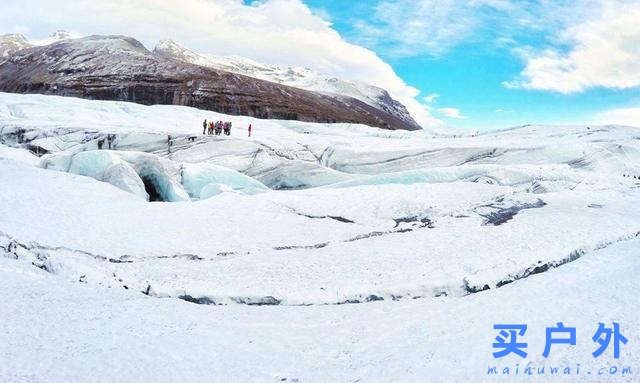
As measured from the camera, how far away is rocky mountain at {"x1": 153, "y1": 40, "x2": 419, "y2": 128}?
142 meters

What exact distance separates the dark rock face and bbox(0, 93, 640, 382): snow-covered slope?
220ft

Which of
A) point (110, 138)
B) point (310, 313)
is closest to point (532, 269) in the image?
point (310, 313)

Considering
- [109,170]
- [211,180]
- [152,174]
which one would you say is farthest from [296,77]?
[109,170]

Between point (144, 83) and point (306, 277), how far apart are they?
3228 inches

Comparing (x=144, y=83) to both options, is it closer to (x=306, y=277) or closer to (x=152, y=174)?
(x=152, y=174)

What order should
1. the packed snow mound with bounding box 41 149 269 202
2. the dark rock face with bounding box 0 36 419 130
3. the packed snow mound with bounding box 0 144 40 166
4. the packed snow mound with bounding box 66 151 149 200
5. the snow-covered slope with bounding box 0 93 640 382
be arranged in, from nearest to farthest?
the snow-covered slope with bounding box 0 93 640 382
the packed snow mound with bounding box 66 151 149 200
the packed snow mound with bounding box 41 149 269 202
the packed snow mound with bounding box 0 144 40 166
the dark rock face with bounding box 0 36 419 130

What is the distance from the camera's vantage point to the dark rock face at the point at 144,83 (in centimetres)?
8031

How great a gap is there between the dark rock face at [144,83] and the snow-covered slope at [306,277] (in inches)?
2641

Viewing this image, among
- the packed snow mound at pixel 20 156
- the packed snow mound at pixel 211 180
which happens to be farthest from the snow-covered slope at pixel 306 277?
the packed snow mound at pixel 20 156

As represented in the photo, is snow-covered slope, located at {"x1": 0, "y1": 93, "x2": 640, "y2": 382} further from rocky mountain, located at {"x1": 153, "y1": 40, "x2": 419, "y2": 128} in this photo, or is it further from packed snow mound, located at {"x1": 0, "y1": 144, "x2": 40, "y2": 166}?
rocky mountain, located at {"x1": 153, "y1": 40, "x2": 419, "y2": 128}

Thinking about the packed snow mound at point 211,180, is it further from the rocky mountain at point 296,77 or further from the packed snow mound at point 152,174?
the rocky mountain at point 296,77

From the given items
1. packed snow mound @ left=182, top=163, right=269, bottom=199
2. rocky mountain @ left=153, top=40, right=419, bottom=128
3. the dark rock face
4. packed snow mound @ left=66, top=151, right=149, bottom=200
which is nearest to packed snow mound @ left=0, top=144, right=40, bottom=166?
packed snow mound @ left=66, top=151, right=149, bottom=200

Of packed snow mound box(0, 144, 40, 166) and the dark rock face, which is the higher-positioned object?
the dark rock face

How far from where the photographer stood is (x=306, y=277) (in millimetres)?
9492
